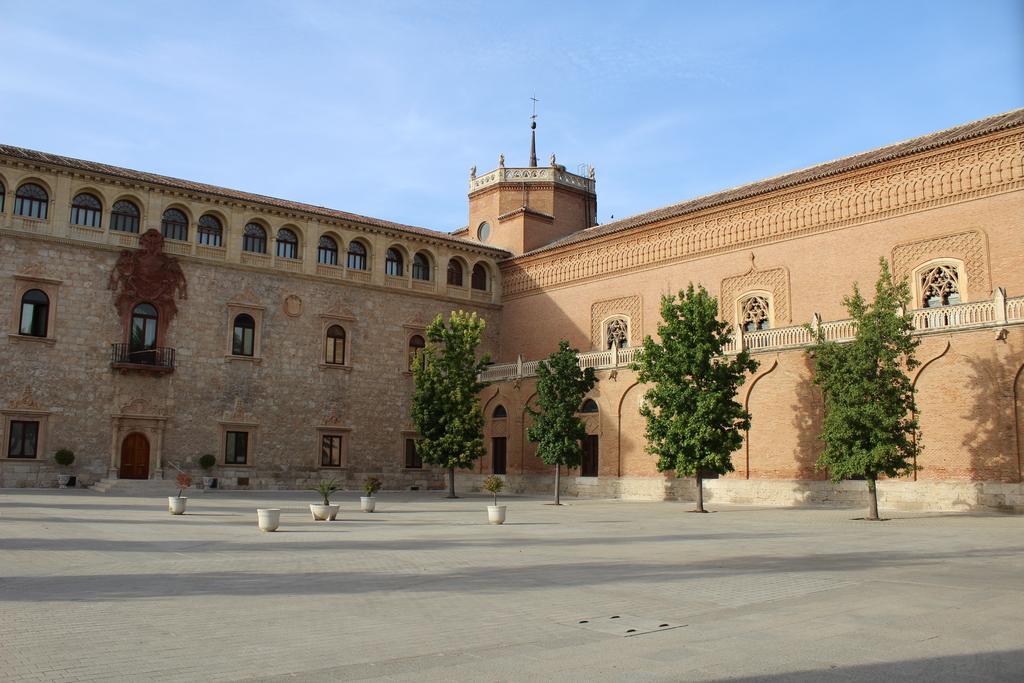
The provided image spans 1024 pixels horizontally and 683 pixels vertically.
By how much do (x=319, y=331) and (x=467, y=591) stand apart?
89.3 feet

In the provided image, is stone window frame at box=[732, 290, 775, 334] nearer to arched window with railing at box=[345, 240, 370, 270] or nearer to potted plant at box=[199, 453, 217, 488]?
arched window with railing at box=[345, 240, 370, 270]

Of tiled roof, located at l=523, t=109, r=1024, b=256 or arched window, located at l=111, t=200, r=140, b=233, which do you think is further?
arched window, located at l=111, t=200, r=140, b=233

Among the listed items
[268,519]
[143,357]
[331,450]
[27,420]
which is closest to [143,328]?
[143,357]

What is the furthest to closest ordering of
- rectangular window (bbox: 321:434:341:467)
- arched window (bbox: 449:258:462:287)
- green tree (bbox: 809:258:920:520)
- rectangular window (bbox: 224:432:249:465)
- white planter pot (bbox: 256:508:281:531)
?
arched window (bbox: 449:258:462:287) → rectangular window (bbox: 321:434:341:467) → rectangular window (bbox: 224:432:249:465) → green tree (bbox: 809:258:920:520) → white planter pot (bbox: 256:508:281:531)

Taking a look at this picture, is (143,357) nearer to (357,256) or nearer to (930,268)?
(357,256)

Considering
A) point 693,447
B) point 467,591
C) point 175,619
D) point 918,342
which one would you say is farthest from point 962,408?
point 175,619

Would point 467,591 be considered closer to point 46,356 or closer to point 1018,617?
point 1018,617

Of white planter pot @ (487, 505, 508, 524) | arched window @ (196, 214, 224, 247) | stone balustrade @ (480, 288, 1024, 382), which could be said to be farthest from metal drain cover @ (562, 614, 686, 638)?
arched window @ (196, 214, 224, 247)

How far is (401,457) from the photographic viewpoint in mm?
37188

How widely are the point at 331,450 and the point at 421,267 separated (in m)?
9.40

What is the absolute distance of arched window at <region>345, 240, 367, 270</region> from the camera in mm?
37219

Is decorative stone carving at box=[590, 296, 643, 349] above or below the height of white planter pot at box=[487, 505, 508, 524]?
above

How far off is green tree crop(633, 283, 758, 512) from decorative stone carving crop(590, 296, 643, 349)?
8.61 meters

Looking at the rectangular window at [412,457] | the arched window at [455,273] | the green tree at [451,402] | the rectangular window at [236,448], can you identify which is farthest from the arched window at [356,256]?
the rectangular window at [236,448]
